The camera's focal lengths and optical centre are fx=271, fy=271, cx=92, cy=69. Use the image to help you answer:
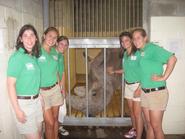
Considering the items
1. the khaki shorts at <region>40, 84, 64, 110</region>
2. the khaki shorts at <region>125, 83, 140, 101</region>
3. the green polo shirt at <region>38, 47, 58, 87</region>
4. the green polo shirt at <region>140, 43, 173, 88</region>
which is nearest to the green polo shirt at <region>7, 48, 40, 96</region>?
the green polo shirt at <region>38, 47, 58, 87</region>

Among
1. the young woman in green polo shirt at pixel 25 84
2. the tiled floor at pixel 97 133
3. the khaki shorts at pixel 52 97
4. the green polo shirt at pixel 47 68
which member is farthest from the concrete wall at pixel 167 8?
the young woman in green polo shirt at pixel 25 84

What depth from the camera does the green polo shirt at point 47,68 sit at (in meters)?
3.08

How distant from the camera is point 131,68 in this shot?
3.55 meters

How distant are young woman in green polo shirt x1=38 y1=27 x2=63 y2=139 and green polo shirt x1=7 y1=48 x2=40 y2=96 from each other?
578mm

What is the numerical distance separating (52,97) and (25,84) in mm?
895

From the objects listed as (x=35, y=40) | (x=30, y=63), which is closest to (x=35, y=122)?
(x=30, y=63)

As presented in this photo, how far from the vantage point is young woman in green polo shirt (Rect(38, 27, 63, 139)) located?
3.12 meters

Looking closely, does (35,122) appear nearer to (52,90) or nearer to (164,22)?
(52,90)

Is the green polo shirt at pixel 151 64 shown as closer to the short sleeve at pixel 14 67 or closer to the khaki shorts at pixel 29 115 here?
the khaki shorts at pixel 29 115

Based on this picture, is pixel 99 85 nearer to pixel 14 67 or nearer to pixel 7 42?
pixel 7 42

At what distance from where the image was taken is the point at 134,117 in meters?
3.73

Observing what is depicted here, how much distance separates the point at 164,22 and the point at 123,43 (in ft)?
2.49

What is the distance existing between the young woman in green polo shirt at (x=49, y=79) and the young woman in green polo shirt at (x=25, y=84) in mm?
531

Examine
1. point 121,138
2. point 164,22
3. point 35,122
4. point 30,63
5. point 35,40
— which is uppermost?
point 164,22
